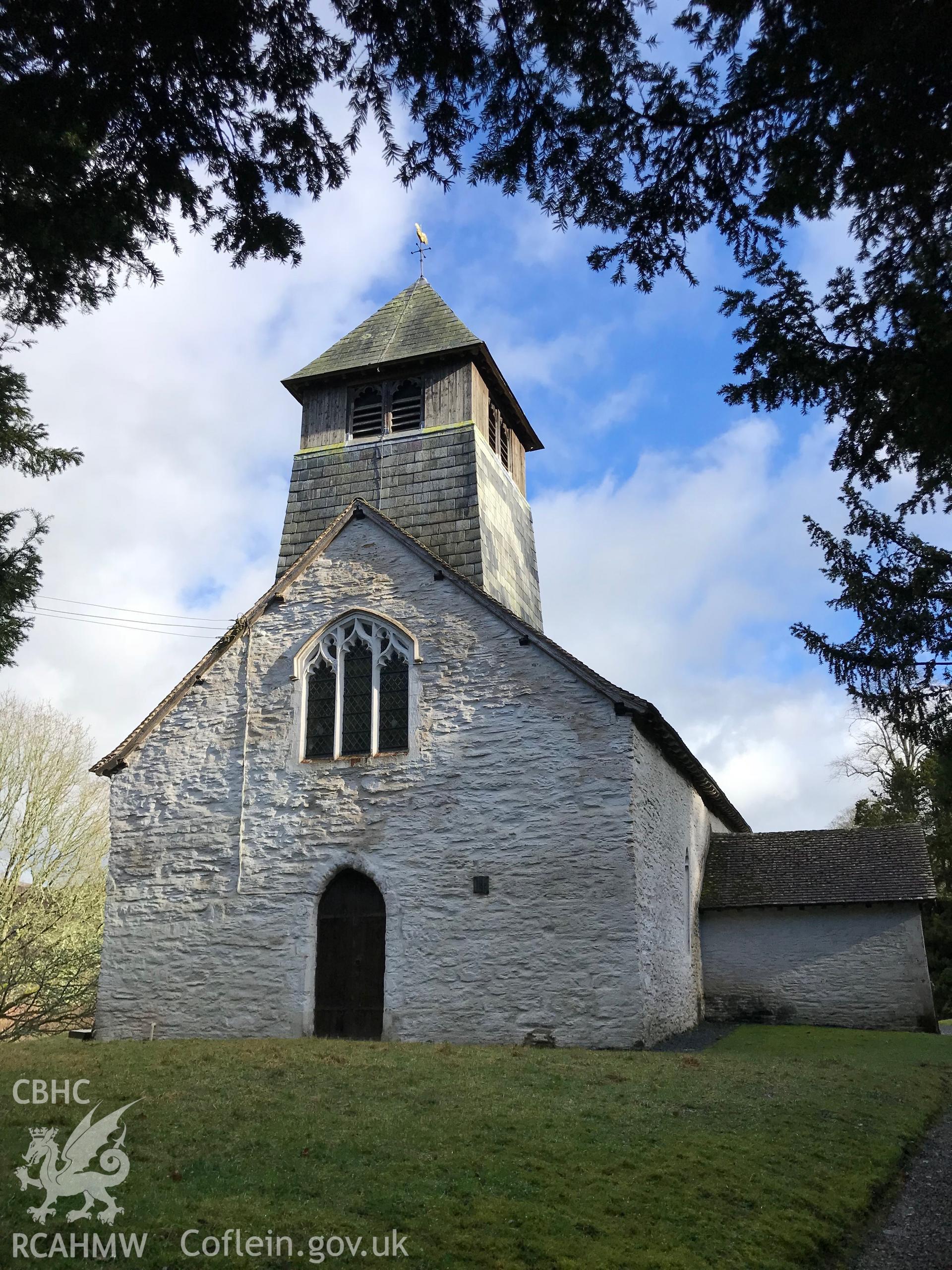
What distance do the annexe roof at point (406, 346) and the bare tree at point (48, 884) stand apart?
11.3 meters

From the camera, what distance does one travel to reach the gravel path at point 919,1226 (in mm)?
6094

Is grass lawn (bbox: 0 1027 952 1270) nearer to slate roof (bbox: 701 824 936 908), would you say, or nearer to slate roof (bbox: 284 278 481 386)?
slate roof (bbox: 701 824 936 908)

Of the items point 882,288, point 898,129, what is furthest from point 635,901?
point 898,129

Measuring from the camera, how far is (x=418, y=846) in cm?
1538

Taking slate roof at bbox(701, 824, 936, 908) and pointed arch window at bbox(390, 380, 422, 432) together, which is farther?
pointed arch window at bbox(390, 380, 422, 432)

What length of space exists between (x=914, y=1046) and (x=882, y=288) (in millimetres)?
13954

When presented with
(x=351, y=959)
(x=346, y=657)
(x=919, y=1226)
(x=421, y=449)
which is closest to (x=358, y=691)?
(x=346, y=657)

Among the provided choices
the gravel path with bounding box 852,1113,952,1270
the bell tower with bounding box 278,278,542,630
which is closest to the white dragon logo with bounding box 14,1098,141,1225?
the gravel path with bounding box 852,1113,952,1270

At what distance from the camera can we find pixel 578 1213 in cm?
599

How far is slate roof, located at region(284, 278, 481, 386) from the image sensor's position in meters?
21.5

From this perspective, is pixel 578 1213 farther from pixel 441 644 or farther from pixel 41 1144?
pixel 441 644

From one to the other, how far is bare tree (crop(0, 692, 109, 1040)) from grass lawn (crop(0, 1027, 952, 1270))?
10.9m

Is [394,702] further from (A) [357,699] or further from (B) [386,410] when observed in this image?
(B) [386,410]

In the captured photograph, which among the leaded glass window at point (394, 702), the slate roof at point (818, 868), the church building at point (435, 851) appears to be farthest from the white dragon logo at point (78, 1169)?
the slate roof at point (818, 868)
